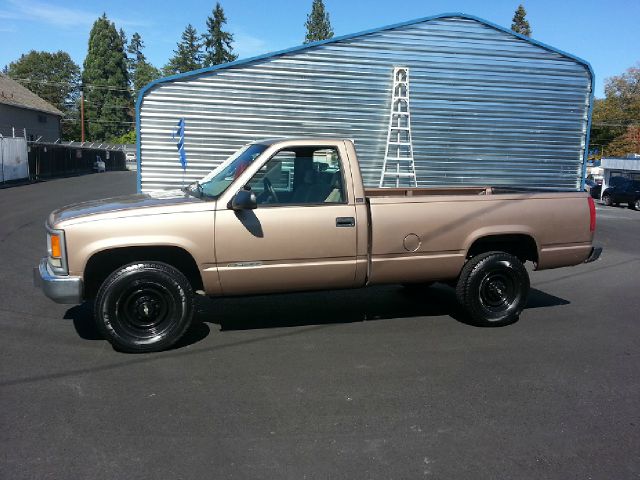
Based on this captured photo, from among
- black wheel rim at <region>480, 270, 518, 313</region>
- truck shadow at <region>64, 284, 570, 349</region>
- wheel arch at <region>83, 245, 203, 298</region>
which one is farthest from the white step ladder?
wheel arch at <region>83, 245, 203, 298</region>

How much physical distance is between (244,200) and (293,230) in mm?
573

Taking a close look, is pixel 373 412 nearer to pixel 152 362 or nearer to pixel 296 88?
pixel 152 362

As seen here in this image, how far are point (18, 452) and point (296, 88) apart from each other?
34.0 ft

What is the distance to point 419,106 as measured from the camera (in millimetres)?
13211

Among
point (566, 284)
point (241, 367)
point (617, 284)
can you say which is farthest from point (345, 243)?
point (617, 284)

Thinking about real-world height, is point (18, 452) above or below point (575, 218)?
below

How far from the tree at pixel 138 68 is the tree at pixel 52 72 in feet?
28.8

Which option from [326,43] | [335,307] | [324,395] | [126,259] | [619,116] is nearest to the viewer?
[324,395]

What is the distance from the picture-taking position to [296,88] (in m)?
12.6

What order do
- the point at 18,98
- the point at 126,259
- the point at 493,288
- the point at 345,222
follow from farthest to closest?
the point at 18,98 → the point at 493,288 → the point at 345,222 → the point at 126,259

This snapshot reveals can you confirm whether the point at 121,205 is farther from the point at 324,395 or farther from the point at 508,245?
the point at 508,245

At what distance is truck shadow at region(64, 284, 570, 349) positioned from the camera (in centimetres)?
597

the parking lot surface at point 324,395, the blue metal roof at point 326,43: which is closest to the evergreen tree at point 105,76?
the blue metal roof at point 326,43

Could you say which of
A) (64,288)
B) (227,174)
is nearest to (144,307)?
(64,288)
